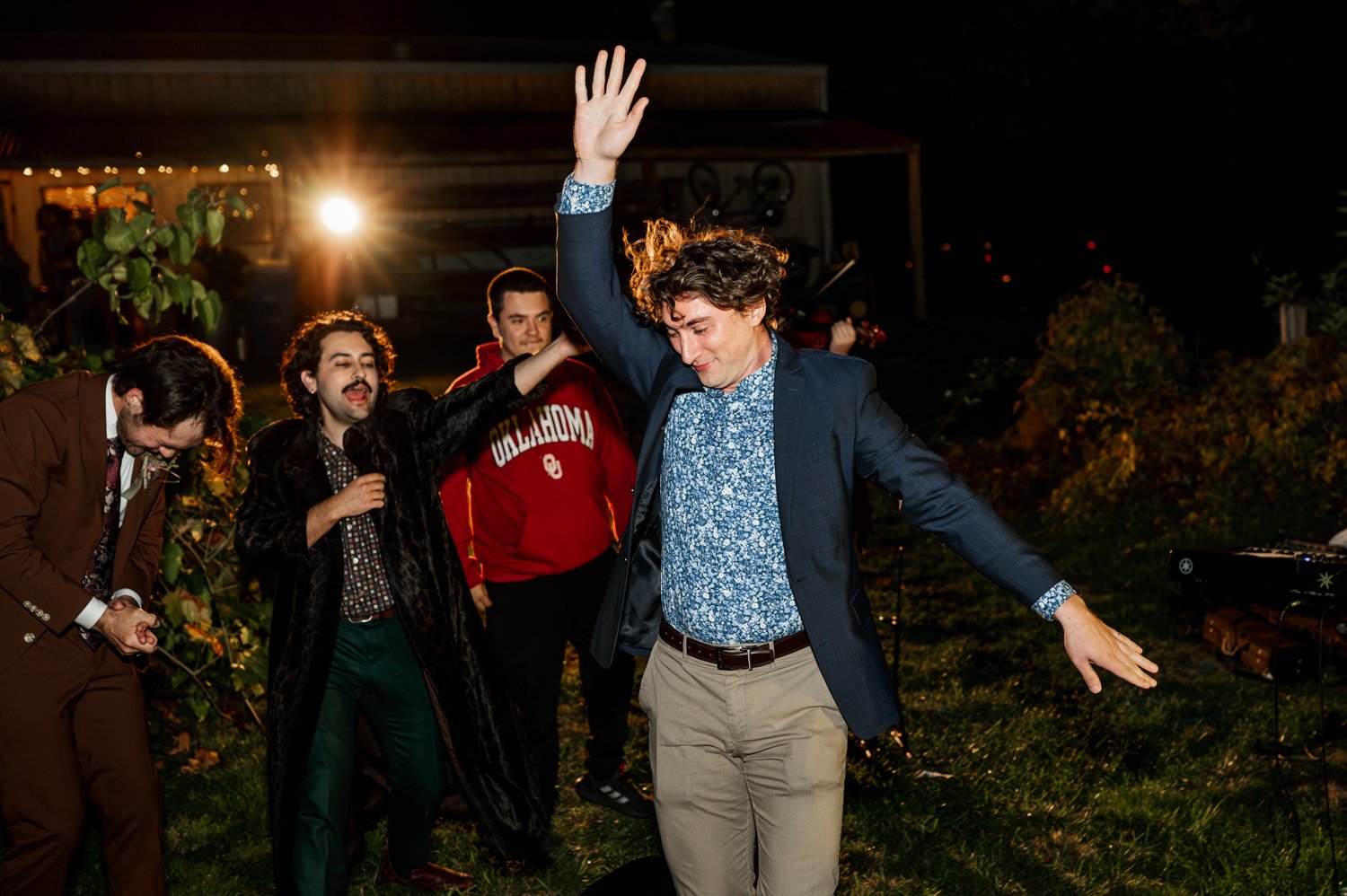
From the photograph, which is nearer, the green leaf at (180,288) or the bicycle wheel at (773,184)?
the green leaf at (180,288)

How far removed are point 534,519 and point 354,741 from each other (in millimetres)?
1044

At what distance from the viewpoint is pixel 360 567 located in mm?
4133

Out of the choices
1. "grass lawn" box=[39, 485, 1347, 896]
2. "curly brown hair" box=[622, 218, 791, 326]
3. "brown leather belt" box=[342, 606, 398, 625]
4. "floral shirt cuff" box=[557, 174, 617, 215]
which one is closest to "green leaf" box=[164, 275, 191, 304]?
"brown leather belt" box=[342, 606, 398, 625]

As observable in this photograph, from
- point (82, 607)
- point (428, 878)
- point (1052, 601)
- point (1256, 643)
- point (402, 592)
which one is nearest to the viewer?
point (1052, 601)

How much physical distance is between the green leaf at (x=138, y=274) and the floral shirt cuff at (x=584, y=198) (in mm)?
2555

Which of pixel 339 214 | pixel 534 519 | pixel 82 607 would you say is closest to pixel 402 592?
pixel 534 519

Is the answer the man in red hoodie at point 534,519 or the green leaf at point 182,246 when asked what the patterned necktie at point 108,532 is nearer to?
the man in red hoodie at point 534,519

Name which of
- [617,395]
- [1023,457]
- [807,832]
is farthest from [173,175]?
[807,832]

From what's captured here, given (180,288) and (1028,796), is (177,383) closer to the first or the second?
(180,288)

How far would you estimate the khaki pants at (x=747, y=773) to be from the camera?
10.4 feet

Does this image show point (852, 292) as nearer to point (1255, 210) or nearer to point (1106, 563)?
point (1255, 210)

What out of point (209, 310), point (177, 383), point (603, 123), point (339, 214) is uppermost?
point (339, 214)

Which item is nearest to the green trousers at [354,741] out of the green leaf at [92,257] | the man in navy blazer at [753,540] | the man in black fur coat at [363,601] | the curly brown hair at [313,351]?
the man in black fur coat at [363,601]

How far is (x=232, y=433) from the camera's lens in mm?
4035
